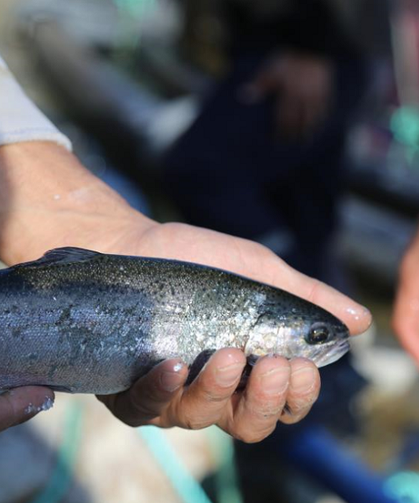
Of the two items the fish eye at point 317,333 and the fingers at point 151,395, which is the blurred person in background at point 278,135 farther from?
the fingers at point 151,395

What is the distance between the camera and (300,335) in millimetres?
2234

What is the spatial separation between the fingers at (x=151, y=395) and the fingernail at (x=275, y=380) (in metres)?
0.26

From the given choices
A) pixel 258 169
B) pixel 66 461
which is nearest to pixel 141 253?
pixel 66 461

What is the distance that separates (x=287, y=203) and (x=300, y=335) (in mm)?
3133

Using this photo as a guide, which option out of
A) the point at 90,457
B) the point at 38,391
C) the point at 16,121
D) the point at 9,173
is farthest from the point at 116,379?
the point at 90,457

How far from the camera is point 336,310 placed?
2.39m

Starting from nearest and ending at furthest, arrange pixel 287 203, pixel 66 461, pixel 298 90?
pixel 66 461
pixel 298 90
pixel 287 203

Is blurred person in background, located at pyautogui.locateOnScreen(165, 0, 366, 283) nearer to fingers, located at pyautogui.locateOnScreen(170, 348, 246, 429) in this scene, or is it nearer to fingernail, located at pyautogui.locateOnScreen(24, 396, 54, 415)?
fingers, located at pyautogui.locateOnScreen(170, 348, 246, 429)

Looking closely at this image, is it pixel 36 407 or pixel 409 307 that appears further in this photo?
pixel 409 307

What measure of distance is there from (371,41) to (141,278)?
3674mm

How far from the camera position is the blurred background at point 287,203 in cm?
362

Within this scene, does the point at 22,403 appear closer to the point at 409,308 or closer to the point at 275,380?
the point at 275,380

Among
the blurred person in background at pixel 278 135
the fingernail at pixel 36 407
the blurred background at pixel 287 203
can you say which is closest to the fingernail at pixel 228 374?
the fingernail at pixel 36 407

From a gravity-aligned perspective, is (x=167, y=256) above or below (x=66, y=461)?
above
